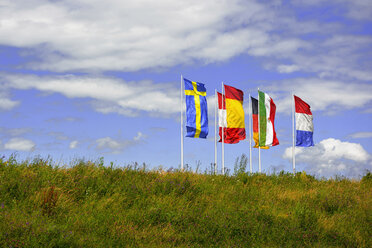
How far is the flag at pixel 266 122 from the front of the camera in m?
29.7

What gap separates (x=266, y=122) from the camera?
1177 inches

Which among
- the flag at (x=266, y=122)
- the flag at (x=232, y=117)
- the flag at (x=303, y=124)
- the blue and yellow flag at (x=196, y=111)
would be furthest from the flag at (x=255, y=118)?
the blue and yellow flag at (x=196, y=111)

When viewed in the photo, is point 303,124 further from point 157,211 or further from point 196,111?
point 157,211

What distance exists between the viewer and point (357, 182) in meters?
19.1

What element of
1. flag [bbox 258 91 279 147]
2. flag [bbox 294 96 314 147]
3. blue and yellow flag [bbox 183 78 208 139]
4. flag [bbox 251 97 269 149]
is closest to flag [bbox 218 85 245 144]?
blue and yellow flag [bbox 183 78 208 139]

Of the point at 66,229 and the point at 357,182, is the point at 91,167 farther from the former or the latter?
the point at 357,182

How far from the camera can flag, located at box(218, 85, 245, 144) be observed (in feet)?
88.7

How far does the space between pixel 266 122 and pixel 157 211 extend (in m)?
21.2

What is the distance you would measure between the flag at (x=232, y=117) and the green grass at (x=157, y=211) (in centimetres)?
1253

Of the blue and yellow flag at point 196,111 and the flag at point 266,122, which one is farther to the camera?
the flag at point 266,122

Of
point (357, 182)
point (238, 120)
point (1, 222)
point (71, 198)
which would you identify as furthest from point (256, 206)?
point (238, 120)

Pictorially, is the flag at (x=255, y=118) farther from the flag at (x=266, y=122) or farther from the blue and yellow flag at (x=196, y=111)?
the blue and yellow flag at (x=196, y=111)

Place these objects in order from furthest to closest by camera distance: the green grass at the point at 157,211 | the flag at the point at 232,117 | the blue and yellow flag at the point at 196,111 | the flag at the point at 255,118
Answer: the flag at the point at 255,118 → the flag at the point at 232,117 → the blue and yellow flag at the point at 196,111 → the green grass at the point at 157,211

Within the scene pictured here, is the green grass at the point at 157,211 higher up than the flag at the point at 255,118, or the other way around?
the flag at the point at 255,118
